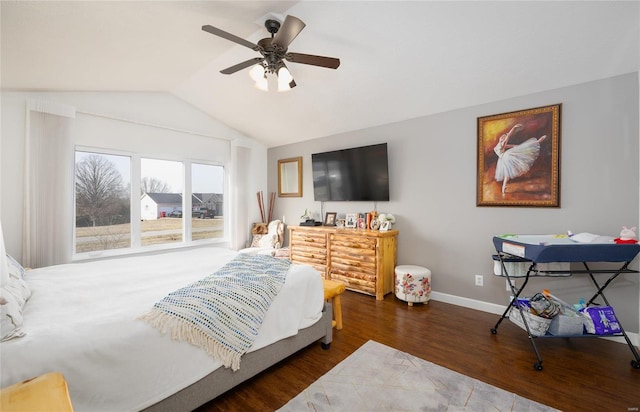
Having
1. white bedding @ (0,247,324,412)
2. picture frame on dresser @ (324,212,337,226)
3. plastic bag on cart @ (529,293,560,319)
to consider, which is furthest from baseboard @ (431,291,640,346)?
white bedding @ (0,247,324,412)

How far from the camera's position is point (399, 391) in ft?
5.87

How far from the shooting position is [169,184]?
14.3 ft

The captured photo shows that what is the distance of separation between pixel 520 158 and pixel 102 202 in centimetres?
516

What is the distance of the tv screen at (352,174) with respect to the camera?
3.84 meters

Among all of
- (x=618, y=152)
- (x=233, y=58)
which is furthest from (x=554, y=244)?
(x=233, y=58)

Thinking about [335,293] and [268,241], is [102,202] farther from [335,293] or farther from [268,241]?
[335,293]

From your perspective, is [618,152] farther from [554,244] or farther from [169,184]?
[169,184]

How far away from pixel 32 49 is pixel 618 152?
5047mm

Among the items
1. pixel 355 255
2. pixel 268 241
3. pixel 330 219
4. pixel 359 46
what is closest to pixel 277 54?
pixel 359 46

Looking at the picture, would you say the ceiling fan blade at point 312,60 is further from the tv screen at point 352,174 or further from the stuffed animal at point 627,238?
the stuffed animal at point 627,238

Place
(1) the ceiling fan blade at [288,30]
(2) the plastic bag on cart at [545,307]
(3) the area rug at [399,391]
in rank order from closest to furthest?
(3) the area rug at [399,391], (1) the ceiling fan blade at [288,30], (2) the plastic bag on cart at [545,307]

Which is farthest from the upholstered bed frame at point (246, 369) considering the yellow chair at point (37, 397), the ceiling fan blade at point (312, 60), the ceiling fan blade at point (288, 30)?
the ceiling fan blade at point (288, 30)

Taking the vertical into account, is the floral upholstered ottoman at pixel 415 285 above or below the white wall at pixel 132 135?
below

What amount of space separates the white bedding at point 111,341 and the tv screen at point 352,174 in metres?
2.18
